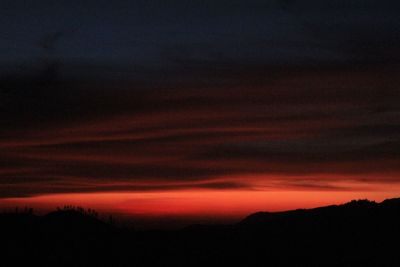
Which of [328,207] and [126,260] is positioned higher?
[328,207]

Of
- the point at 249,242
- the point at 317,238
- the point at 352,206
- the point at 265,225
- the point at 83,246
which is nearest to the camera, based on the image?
the point at 83,246

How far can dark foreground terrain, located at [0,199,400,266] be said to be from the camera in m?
25.5

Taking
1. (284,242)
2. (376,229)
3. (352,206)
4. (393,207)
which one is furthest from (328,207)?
(284,242)

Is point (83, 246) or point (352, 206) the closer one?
point (83, 246)

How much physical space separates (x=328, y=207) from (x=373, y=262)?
17.2m

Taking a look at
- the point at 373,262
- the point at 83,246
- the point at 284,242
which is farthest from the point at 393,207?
the point at 83,246

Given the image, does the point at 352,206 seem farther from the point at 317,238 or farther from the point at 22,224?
the point at 22,224

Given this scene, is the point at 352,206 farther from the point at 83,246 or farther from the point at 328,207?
the point at 83,246

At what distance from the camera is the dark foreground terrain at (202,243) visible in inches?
1003

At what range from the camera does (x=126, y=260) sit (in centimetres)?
2489

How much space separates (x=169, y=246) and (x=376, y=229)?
14.9 metres

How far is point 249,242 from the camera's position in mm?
32438

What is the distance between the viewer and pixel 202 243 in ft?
102

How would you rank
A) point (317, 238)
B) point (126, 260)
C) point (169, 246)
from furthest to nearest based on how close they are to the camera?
1. point (317, 238)
2. point (169, 246)
3. point (126, 260)
